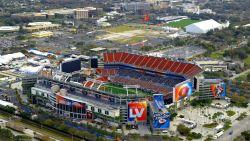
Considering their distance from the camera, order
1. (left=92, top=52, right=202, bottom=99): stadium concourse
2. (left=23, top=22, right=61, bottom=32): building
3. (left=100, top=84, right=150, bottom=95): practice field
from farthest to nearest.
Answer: (left=23, top=22, right=61, bottom=32): building, (left=92, top=52, right=202, bottom=99): stadium concourse, (left=100, top=84, right=150, bottom=95): practice field

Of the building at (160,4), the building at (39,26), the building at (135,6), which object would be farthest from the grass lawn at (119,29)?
the building at (160,4)

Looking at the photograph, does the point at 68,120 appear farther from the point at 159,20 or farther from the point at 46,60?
the point at 159,20

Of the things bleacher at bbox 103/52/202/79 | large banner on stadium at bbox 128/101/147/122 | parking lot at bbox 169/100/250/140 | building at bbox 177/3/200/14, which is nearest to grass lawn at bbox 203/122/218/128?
parking lot at bbox 169/100/250/140

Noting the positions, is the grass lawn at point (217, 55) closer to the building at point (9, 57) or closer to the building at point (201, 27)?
the building at point (201, 27)

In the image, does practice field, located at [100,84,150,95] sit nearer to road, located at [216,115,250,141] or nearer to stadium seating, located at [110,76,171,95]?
stadium seating, located at [110,76,171,95]

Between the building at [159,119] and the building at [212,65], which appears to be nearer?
the building at [159,119]

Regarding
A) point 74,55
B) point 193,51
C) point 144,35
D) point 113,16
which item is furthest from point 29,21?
point 193,51
